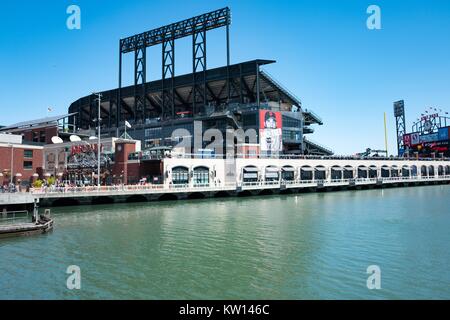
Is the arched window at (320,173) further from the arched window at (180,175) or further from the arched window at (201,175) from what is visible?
the arched window at (180,175)

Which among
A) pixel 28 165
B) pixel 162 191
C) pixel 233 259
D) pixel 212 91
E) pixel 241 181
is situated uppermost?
pixel 212 91

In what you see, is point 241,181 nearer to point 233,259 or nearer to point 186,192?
point 186,192

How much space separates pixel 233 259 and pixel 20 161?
71763 millimetres

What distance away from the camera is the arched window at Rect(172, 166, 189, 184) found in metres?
71.0

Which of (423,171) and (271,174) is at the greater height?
(423,171)

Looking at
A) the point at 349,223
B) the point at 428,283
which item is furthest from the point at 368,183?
the point at 428,283

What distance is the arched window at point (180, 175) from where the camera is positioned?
7100cm

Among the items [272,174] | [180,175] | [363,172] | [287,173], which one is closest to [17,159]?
[180,175]

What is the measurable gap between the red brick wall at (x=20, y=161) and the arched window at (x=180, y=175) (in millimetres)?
31087

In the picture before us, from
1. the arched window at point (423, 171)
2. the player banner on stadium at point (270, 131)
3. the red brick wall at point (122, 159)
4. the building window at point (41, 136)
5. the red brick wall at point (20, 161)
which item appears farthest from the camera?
the arched window at point (423, 171)

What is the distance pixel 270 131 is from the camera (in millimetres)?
103312

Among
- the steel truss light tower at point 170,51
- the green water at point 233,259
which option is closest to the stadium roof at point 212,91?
the steel truss light tower at point 170,51

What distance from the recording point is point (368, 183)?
10044cm
